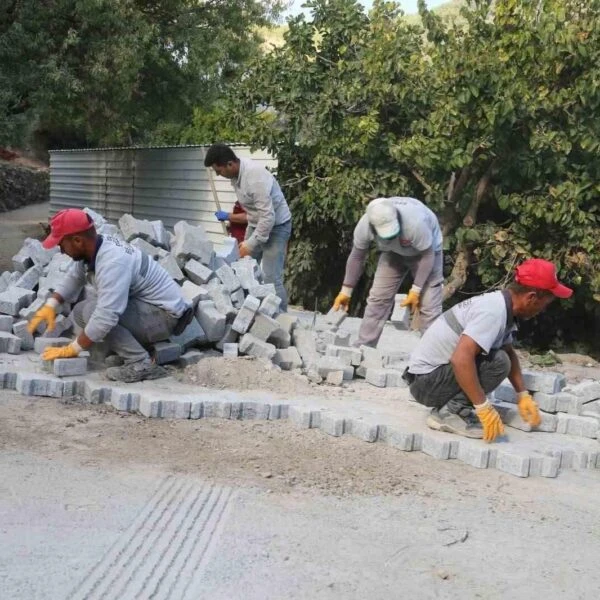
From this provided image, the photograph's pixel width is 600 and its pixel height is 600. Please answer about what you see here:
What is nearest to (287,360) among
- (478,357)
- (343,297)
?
(343,297)

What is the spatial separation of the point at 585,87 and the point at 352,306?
15.0ft

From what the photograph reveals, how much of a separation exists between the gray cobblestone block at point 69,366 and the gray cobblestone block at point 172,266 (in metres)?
1.38

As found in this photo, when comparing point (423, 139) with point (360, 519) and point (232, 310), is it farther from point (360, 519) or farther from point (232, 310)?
point (360, 519)

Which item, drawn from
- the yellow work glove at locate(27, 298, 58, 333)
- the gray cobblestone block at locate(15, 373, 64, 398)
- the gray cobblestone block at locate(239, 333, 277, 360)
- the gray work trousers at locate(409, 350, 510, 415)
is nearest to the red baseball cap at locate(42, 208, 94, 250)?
the yellow work glove at locate(27, 298, 58, 333)

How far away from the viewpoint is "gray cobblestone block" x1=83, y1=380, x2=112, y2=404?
538 cm

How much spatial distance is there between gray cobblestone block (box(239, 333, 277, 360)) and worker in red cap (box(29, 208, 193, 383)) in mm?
481

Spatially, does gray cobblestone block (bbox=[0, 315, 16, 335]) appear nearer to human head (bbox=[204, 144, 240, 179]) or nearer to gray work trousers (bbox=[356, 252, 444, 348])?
human head (bbox=[204, 144, 240, 179])

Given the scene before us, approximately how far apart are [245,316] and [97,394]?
148 centimetres

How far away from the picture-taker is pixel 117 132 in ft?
50.7

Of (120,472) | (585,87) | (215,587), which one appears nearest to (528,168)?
(585,87)

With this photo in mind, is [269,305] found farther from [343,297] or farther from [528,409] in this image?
[528,409]

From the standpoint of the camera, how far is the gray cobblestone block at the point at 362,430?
502cm

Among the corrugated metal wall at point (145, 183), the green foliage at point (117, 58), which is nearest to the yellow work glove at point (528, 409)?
the corrugated metal wall at point (145, 183)

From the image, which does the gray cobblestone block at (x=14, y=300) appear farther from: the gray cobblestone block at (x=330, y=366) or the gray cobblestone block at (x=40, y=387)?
the gray cobblestone block at (x=330, y=366)
